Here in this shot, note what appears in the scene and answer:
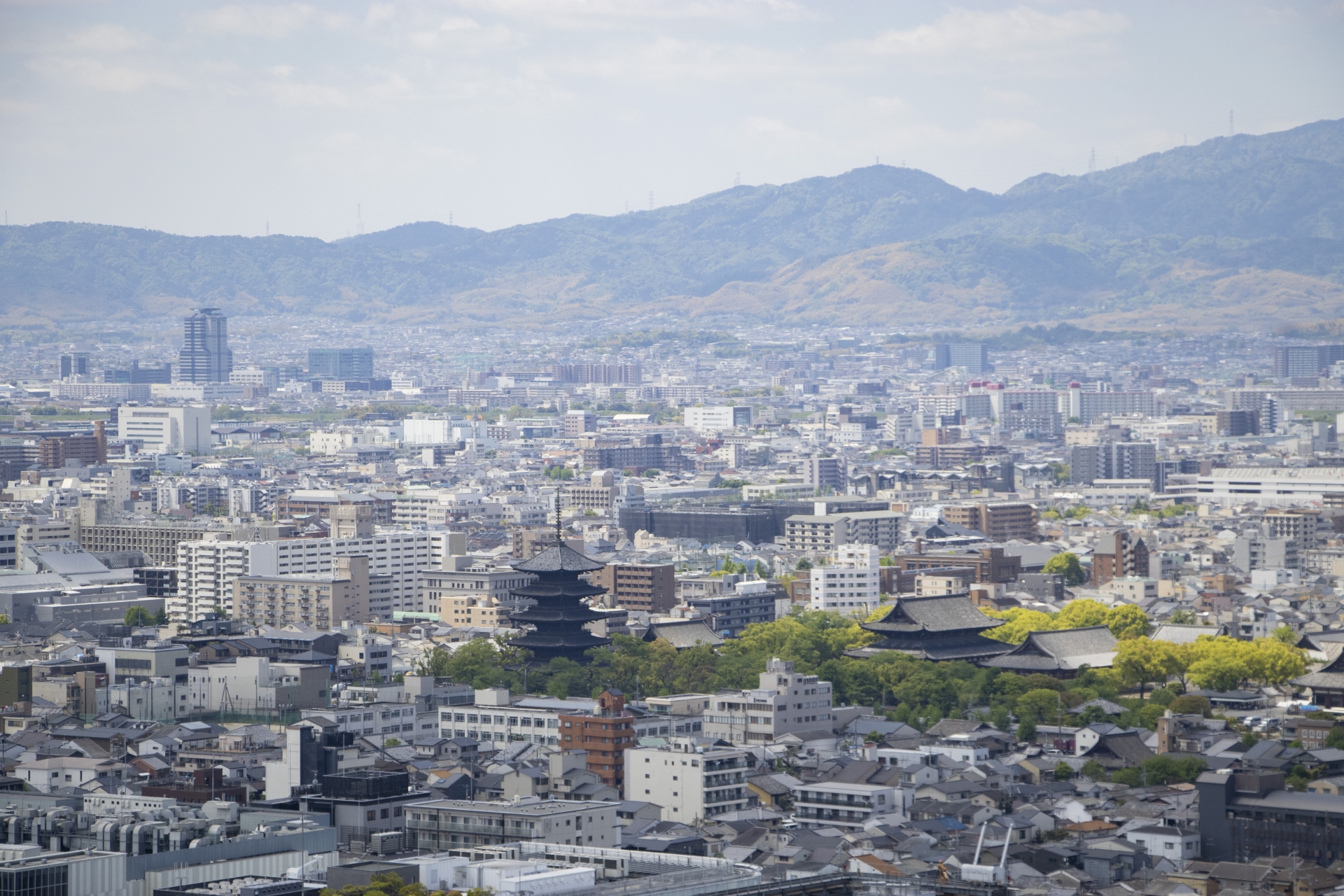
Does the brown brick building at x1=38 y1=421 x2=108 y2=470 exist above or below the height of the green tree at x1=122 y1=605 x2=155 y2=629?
above

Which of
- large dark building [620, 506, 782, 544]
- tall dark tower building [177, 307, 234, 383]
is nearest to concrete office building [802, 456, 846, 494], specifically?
large dark building [620, 506, 782, 544]

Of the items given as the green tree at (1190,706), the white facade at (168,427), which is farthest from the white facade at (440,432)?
the green tree at (1190,706)

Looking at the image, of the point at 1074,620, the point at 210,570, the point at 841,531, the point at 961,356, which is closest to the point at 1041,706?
the point at 1074,620

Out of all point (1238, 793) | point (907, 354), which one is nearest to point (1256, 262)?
point (907, 354)

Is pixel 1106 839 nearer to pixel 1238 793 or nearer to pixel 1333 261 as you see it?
pixel 1238 793

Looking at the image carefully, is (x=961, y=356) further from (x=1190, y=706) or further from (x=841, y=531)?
(x=1190, y=706)

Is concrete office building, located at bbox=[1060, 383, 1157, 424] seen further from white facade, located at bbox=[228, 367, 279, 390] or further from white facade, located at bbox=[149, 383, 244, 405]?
white facade, located at bbox=[228, 367, 279, 390]
